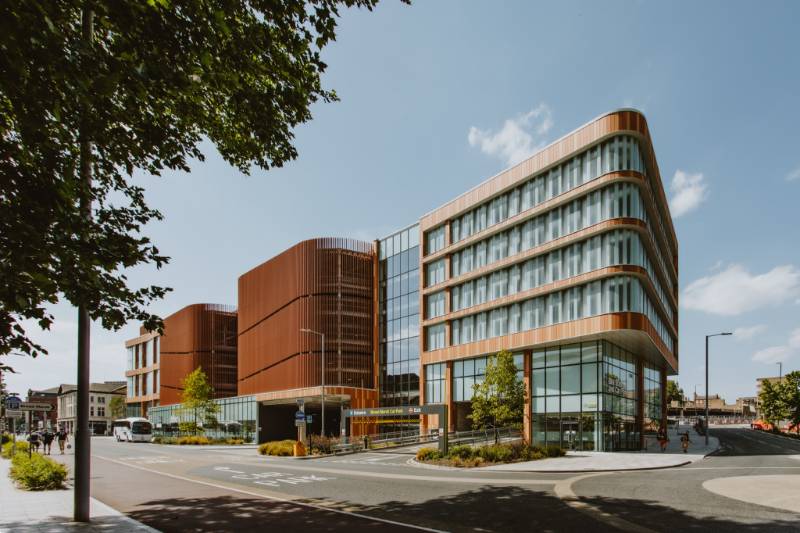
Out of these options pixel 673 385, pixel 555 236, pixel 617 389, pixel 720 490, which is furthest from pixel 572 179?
pixel 673 385

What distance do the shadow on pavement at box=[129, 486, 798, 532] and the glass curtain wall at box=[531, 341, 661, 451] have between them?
887 inches

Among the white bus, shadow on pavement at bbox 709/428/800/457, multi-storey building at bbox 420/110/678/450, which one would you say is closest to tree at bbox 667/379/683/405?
shadow on pavement at bbox 709/428/800/457

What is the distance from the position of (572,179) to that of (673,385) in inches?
4584

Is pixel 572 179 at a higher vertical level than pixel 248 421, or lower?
higher

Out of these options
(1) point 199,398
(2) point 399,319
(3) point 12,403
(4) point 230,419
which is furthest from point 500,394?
(1) point 199,398

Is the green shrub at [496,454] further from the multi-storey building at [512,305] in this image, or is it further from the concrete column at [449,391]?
the concrete column at [449,391]

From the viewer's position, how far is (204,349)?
298 ft

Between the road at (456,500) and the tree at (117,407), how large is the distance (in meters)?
134

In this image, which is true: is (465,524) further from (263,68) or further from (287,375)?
(287,375)

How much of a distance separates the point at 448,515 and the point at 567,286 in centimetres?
2773

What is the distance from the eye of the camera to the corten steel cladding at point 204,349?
9075 cm

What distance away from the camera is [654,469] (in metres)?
25.5

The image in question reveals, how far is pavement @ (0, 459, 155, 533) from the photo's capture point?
1158 cm

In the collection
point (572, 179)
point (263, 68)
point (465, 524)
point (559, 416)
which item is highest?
point (572, 179)
